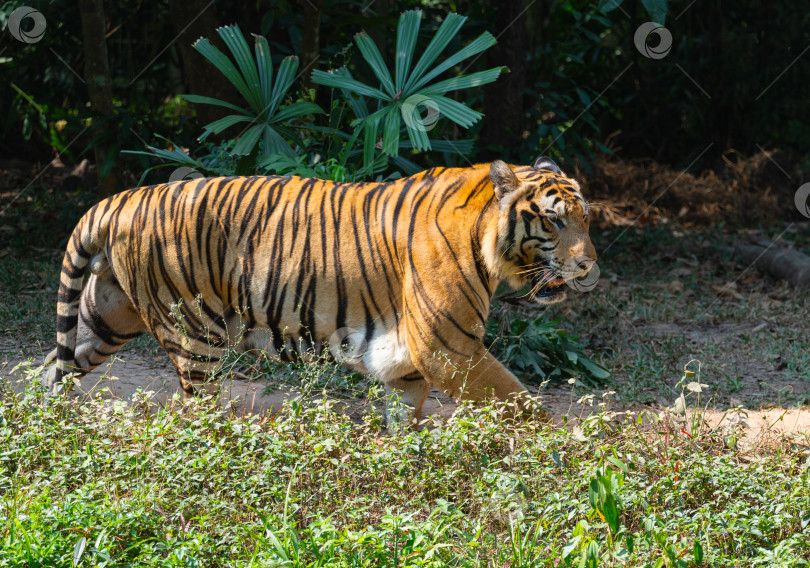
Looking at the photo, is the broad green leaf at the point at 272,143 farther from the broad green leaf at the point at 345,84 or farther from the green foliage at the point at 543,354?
the green foliage at the point at 543,354

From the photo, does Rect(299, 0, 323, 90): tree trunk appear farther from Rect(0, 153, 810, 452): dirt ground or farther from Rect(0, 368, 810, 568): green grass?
Rect(0, 368, 810, 568): green grass

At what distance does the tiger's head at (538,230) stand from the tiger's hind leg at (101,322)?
1733 mm

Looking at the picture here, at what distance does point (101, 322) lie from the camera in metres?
4.01

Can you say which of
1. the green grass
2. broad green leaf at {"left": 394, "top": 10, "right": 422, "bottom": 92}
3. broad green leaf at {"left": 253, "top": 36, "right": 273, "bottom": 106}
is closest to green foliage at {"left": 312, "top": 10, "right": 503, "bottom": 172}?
broad green leaf at {"left": 394, "top": 10, "right": 422, "bottom": 92}

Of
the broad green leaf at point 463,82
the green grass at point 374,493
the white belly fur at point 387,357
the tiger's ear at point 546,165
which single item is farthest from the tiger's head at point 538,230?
the broad green leaf at point 463,82

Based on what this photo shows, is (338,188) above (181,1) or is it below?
above

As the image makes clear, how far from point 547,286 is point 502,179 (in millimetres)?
496

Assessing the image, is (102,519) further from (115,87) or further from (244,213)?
(115,87)

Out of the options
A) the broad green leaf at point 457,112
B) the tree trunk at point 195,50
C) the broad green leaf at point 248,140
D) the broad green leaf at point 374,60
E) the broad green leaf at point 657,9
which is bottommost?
the tree trunk at point 195,50

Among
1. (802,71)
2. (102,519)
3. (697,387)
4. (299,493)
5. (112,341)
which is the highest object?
(802,71)

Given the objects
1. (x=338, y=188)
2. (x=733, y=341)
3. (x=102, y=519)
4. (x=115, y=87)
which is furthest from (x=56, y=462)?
(x=115, y=87)

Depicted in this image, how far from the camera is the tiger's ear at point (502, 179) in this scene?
11.4ft

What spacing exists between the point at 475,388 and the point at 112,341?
5.74ft

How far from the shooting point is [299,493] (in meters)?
3.02
